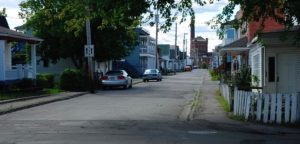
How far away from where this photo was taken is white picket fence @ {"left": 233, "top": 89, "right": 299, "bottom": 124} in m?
15.8

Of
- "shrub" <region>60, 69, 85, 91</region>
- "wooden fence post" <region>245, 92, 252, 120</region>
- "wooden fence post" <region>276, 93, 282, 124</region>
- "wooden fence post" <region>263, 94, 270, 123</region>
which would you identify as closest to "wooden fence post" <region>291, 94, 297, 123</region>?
"wooden fence post" <region>276, 93, 282, 124</region>

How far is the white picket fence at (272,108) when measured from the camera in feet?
51.8

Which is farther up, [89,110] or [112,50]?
[112,50]

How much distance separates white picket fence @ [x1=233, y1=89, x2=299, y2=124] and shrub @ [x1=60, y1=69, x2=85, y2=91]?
69.6ft

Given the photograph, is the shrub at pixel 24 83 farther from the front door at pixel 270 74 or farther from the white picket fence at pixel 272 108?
the white picket fence at pixel 272 108

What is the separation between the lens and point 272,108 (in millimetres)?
16047

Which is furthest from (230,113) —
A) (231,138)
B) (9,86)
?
(9,86)

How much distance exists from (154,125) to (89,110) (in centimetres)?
577

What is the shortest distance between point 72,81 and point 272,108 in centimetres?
2240

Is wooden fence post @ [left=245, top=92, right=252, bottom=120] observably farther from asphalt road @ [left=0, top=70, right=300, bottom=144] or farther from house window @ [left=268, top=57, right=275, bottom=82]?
house window @ [left=268, top=57, right=275, bottom=82]

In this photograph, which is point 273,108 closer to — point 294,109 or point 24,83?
point 294,109

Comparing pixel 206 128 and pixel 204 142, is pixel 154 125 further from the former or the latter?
pixel 204 142

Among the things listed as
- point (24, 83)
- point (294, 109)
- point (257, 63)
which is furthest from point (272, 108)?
point (24, 83)

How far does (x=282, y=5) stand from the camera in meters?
16.6
